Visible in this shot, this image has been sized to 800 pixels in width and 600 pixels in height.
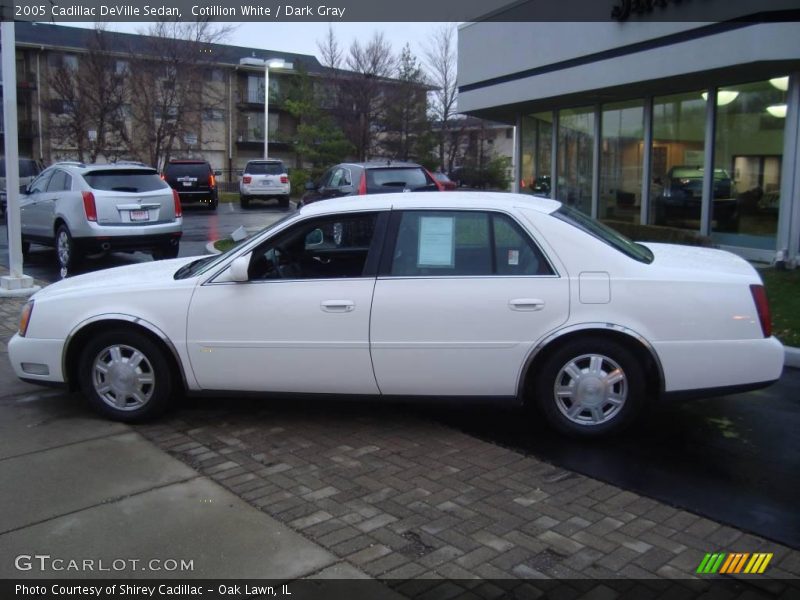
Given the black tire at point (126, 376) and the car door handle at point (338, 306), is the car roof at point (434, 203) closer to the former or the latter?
the car door handle at point (338, 306)

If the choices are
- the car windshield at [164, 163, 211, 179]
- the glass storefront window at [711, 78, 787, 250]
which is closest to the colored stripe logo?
the glass storefront window at [711, 78, 787, 250]

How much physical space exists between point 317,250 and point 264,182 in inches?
948

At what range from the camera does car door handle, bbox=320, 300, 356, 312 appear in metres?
5.17

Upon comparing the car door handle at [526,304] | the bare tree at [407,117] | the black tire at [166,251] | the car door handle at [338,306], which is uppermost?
the bare tree at [407,117]

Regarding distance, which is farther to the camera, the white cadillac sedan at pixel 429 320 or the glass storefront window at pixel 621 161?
the glass storefront window at pixel 621 161

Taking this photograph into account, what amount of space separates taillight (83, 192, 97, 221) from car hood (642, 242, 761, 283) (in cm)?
888

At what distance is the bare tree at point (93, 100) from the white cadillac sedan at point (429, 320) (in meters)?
32.7

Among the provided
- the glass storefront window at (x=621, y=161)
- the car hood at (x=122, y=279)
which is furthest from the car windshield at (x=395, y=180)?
the car hood at (x=122, y=279)

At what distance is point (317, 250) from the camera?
5.57 m

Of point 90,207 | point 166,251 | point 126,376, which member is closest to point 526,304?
point 126,376

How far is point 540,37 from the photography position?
1680 centimetres

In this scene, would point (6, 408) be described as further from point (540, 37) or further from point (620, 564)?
point (540, 37)

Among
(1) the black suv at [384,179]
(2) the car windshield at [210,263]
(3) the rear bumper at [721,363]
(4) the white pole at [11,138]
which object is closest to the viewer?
(3) the rear bumper at [721,363]

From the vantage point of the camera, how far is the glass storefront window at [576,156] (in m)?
18.0
